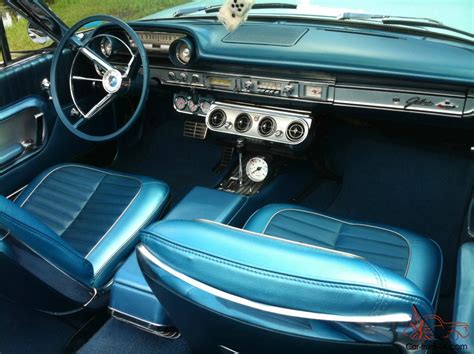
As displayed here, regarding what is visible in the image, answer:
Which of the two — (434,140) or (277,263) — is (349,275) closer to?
(277,263)

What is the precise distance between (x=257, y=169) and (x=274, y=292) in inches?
64.9

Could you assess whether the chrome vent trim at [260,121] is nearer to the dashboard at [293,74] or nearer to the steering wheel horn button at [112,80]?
the dashboard at [293,74]

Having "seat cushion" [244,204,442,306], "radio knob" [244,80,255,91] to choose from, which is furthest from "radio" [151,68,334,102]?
"seat cushion" [244,204,442,306]

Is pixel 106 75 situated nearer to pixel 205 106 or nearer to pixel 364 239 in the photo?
pixel 205 106

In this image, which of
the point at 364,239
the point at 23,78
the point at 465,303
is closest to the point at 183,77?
the point at 23,78

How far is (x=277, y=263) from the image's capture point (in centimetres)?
88

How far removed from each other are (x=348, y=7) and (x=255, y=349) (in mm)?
1784

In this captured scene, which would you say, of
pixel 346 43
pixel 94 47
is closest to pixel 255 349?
pixel 346 43

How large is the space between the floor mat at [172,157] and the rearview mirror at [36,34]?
918mm

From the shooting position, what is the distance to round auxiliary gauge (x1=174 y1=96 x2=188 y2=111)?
2664mm

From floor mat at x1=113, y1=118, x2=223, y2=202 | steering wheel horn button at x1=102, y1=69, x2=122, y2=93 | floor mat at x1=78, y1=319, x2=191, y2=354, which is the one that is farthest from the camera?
floor mat at x1=113, y1=118, x2=223, y2=202

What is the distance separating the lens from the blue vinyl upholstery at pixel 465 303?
1.21m

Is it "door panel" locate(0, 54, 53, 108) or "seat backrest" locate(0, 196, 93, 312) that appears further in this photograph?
"door panel" locate(0, 54, 53, 108)

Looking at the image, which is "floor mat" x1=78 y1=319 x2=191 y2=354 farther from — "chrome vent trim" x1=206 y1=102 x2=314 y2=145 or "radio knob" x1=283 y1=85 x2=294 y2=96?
"radio knob" x1=283 y1=85 x2=294 y2=96
